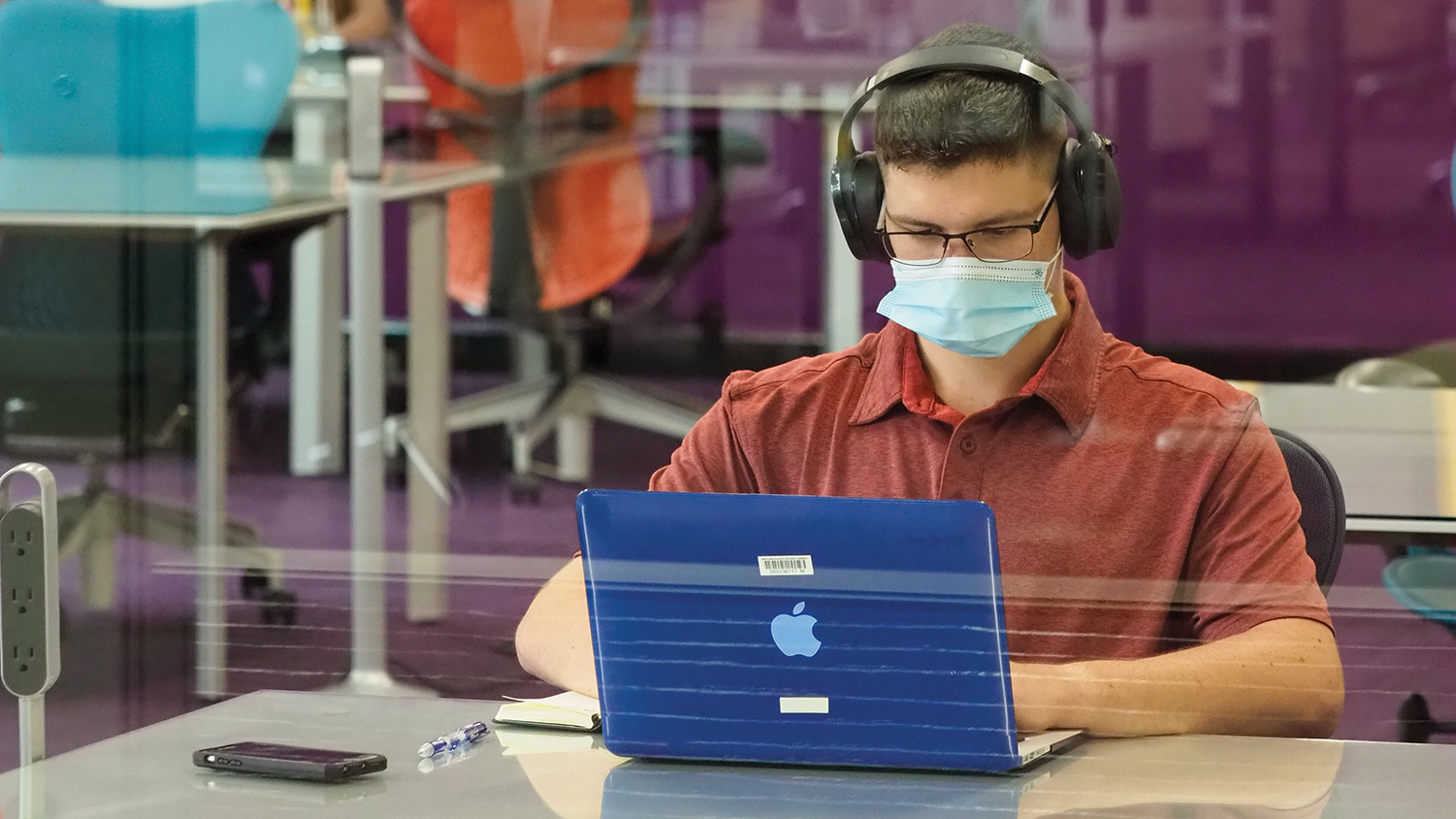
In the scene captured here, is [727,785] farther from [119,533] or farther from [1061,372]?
[119,533]

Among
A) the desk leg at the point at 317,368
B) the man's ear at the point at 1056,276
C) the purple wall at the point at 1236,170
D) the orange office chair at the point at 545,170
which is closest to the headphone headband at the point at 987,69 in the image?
the man's ear at the point at 1056,276

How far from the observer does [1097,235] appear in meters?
1.33

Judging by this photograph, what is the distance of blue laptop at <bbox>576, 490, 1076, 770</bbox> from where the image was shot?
90 cm

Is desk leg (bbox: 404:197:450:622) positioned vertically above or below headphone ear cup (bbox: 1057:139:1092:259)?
below

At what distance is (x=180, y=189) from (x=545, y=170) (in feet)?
2.43

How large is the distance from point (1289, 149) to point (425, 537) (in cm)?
250

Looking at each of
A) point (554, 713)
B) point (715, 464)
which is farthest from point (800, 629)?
point (715, 464)

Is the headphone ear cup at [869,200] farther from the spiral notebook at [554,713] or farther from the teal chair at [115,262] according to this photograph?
the teal chair at [115,262]

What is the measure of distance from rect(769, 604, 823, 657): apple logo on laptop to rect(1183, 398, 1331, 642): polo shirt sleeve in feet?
1.46

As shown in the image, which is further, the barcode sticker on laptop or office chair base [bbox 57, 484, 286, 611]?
office chair base [bbox 57, 484, 286, 611]

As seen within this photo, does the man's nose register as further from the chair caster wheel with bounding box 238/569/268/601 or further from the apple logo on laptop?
the chair caster wheel with bounding box 238/569/268/601

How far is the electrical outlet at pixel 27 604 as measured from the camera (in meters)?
1.08

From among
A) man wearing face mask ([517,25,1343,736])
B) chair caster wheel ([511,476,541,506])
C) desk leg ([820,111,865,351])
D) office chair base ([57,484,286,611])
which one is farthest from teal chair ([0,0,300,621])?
man wearing face mask ([517,25,1343,736])

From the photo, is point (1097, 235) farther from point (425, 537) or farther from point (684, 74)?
point (684, 74)
